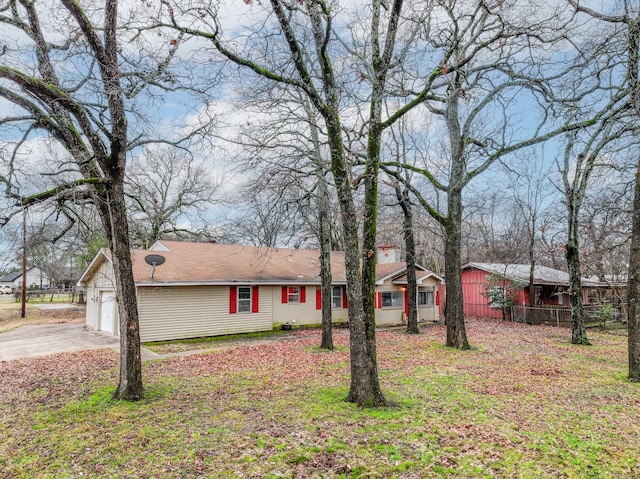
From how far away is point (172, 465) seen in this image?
455 cm

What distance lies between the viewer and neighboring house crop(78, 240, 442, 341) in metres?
14.5

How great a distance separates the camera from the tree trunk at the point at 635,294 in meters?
7.94

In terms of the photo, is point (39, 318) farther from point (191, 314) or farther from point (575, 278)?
point (575, 278)

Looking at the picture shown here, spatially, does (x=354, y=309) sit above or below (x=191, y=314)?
above

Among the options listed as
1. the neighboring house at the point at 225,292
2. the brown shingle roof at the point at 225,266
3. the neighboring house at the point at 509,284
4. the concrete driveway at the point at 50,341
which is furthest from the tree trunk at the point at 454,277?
the neighboring house at the point at 509,284

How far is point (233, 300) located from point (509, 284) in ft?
55.2

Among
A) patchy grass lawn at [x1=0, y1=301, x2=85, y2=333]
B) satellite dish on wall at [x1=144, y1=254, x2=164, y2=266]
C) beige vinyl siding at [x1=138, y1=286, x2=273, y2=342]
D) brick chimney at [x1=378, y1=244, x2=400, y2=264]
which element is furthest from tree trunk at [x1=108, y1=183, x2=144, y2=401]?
brick chimney at [x1=378, y1=244, x2=400, y2=264]

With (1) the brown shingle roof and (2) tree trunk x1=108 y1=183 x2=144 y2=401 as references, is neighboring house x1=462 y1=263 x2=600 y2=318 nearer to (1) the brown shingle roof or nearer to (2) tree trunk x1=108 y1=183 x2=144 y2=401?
(1) the brown shingle roof

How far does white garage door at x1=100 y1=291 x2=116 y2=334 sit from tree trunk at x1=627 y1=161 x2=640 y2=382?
57.1 ft

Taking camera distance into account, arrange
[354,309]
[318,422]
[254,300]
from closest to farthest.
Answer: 1. [318,422]
2. [354,309]
3. [254,300]

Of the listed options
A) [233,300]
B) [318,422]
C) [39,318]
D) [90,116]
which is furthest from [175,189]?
[318,422]

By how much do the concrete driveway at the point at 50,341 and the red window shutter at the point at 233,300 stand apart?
434cm

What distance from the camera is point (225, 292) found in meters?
16.2

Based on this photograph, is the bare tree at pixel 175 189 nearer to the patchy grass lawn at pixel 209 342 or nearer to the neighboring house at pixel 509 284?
the patchy grass lawn at pixel 209 342
